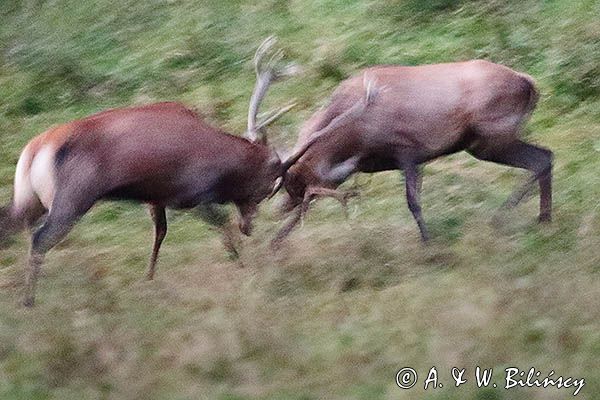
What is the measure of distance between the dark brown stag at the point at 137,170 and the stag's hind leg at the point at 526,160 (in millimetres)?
825

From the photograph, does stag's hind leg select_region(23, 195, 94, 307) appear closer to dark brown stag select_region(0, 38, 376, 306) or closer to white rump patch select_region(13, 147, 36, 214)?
dark brown stag select_region(0, 38, 376, 306)

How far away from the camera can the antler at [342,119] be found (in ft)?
22.7

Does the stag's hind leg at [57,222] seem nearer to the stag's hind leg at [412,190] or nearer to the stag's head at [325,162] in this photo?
the stag's head at [325,162]

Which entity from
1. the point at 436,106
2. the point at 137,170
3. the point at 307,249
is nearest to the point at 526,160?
the point at 436,106

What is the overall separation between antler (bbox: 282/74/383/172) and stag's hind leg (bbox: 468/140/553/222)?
658 mm

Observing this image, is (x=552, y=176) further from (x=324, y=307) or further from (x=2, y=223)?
(x=2, y=223)

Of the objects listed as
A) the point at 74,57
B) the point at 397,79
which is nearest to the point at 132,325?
the point at 397,79

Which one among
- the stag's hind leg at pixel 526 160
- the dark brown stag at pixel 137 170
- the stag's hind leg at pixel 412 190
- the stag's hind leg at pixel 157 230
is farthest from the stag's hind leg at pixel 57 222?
the stag's hind leg at pixel 526 160

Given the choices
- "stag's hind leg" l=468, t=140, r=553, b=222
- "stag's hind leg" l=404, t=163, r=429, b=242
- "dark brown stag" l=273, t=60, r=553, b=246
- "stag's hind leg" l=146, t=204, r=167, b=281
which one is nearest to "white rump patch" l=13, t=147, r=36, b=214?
"stag's hind leg" l=146, t=204, r=167, b=281

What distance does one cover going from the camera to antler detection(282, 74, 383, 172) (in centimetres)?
691

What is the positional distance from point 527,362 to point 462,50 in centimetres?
514

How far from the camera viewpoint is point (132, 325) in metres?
5.36

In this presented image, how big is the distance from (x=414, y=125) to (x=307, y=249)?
86 cm

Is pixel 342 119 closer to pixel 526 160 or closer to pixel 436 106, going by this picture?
pixel 436 106
